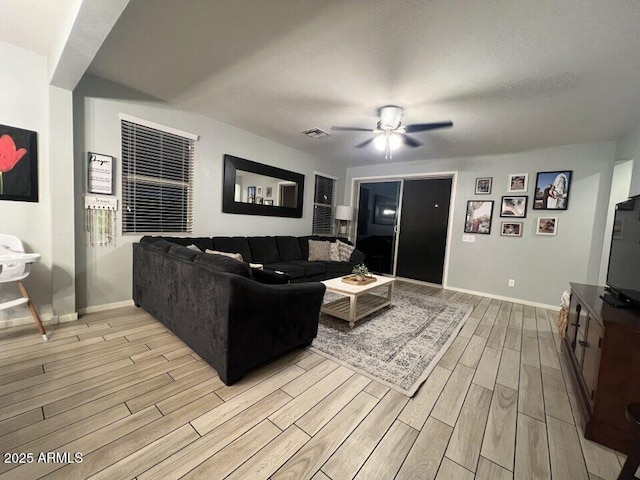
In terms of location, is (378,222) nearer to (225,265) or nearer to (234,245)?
(234,245)

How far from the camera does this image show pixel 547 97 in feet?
7.84

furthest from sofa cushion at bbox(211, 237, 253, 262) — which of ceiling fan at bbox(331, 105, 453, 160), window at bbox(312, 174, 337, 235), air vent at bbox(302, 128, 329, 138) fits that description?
ceiling fan at bbox(331, 105, 453, 160)

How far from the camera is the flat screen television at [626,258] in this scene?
1752 mm

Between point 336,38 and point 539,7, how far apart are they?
121cm

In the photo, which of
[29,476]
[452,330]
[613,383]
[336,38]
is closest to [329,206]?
[452,330]

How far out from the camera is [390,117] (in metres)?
2.82

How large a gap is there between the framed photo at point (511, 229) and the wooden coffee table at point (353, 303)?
2411 mm

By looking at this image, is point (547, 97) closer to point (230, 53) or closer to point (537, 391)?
point (537, 391)

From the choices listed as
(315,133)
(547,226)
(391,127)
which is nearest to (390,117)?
(391,127)

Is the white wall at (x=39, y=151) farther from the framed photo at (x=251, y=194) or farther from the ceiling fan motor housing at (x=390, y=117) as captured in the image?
the ceiling fan motor housing at (x=390, y=117)

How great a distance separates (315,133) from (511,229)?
358cm

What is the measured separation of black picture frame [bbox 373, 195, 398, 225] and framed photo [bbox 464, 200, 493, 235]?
4.67 feet

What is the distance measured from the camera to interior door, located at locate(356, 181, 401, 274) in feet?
18.5

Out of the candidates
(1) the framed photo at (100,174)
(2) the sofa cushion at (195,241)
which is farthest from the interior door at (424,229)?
(1) the framed photo at (100,174)
